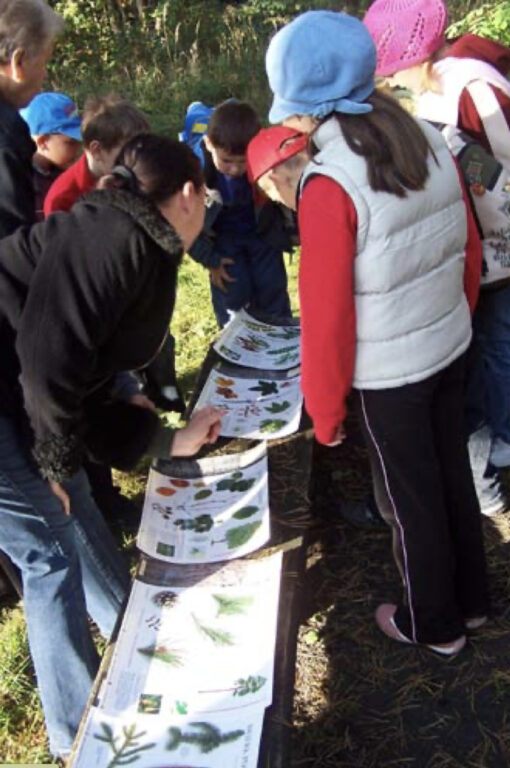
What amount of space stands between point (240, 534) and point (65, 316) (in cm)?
95

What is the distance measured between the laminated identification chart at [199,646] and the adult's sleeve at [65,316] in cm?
63

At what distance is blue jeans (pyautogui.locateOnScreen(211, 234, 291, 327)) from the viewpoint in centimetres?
374

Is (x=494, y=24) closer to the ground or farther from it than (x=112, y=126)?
closer to the ground

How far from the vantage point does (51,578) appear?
188cm

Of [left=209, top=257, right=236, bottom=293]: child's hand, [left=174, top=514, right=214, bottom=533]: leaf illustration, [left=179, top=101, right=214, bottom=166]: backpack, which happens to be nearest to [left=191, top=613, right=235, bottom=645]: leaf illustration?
[left=174, top=514, right=214, bottom=533]: leaf illustration

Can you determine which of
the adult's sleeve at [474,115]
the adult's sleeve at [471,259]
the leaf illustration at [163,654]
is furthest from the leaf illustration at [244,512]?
the adult's sleeve at [474,115]

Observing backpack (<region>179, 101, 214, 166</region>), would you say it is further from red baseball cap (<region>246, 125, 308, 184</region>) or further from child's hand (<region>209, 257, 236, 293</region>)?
red baseball cap (<region>246, 125, 308, 184</region>)

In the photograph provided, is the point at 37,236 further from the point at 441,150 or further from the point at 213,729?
the point at 213,729

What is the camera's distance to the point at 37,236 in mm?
1576

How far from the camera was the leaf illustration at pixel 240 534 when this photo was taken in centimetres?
216

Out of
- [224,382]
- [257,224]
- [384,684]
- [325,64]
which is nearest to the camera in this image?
[325,64]

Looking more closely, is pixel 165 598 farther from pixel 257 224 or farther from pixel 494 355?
pixel 257 224

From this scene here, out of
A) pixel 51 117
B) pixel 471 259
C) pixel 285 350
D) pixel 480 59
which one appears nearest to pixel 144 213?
pixel 471 259

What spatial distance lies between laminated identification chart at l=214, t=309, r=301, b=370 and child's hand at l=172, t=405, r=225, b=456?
80 centimetres
